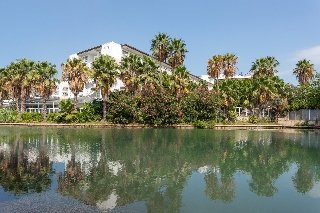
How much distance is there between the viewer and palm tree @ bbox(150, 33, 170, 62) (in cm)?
6131

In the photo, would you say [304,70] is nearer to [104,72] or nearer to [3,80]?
[104,72]

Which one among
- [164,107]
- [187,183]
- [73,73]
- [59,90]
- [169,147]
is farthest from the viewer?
[59,90]

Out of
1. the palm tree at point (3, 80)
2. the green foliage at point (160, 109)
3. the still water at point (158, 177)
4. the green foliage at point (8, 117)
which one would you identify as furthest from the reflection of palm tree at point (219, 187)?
the palm tree at point (3, 80)

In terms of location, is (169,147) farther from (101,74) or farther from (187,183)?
(101,74)

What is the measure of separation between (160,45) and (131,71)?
6436 millimetres

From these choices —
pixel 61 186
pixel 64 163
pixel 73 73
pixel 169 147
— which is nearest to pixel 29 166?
pixel 64 163

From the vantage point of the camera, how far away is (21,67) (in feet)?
216

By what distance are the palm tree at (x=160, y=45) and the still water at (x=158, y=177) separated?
3036 cm

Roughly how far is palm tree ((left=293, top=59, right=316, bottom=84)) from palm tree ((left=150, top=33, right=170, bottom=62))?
2808 centimetres

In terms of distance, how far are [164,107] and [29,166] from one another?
1361 inches

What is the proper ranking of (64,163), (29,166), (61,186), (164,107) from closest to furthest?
(61,186)
(29,166)
(64,163)
(164,107)

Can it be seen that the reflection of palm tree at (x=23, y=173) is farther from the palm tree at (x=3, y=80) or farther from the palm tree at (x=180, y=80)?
the palm tree at (x=3, y=80)

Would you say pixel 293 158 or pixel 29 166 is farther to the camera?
pixel 293 158

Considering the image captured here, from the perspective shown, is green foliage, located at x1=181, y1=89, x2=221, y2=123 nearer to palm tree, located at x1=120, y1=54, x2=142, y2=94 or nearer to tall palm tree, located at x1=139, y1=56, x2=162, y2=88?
tall palm tree, located at x1=139, y1=56, x2=162, y2=88
